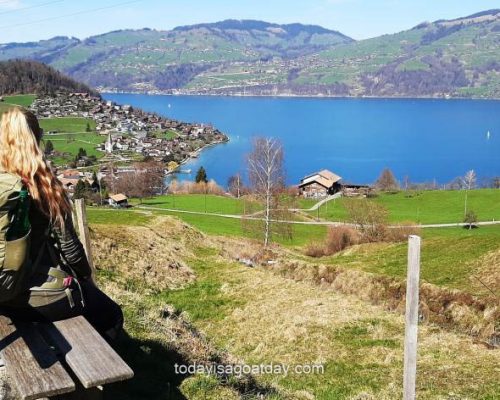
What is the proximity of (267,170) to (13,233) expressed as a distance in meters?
32.4

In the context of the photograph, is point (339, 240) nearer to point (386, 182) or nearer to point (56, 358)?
point (56, 358)

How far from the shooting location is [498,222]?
70.4m

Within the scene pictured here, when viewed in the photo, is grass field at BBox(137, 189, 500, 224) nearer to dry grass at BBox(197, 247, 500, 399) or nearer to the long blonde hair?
dry grass at BBox(197, 247, 500, 399)

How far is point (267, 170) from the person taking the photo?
36.5 metres

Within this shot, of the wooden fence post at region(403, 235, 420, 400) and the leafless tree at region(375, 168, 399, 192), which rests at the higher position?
the wooden fence post at region(403, 235, 420, 400)

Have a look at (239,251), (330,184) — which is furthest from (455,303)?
(330,184)

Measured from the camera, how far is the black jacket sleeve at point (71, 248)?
4898mm

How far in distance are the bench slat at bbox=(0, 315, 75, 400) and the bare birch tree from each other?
31168 millimetres

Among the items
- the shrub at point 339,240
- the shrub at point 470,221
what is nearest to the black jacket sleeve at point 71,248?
the shrub at point 339,240

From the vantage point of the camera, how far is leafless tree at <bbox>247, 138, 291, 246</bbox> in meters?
36.3

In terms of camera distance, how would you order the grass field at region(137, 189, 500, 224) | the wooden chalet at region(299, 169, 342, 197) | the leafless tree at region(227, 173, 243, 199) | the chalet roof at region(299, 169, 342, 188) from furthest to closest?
the chalet roof at region(299, 169, 342, 188)
the wooden chalet at region(299, 169, 342, 197)
the leafless tree at region(227, 173, 243, 199)
the grass field at region(137, 189, 500, 224)

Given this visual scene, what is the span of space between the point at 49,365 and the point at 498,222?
2940 inches

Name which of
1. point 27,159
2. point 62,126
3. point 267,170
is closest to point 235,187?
point 267,170

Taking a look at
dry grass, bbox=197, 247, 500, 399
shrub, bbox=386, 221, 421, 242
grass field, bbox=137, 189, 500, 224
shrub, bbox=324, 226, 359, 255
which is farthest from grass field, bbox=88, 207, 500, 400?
grass field, bbox=137, 189, 500, 224
